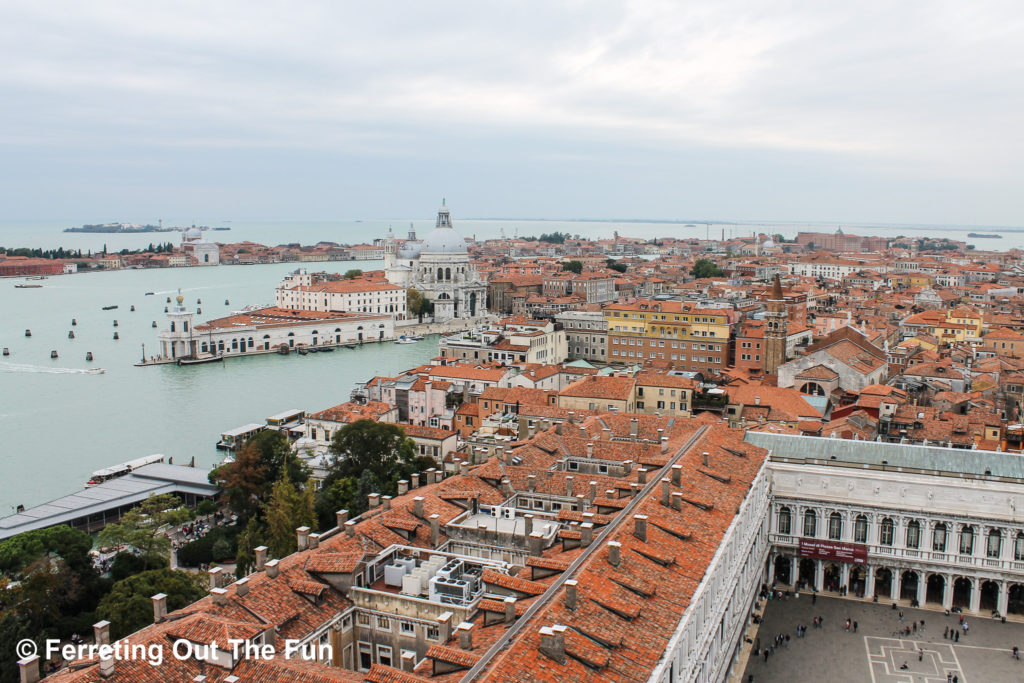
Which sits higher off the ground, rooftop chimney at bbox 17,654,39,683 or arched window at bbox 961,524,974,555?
rooftop chimney at bbox 17,654,39,683

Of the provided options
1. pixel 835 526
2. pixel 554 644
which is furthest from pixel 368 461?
pixel 554 644

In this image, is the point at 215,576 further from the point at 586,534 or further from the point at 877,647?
the point at 877,647

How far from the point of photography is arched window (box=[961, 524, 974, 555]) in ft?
45.6

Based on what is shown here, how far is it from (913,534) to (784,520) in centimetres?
209

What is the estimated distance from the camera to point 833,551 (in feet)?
47.5

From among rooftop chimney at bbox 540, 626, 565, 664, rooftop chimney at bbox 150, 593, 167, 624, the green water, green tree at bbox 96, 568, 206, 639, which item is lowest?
the green water

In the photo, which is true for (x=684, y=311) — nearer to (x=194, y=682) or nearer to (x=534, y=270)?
(x=194, y=682)

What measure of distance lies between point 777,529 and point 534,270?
229 feet

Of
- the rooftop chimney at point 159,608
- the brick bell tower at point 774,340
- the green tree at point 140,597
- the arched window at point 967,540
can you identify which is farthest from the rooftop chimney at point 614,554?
the brick bell tower at point 774,340

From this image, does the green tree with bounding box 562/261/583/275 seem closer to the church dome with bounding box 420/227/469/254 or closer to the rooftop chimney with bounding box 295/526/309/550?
the church dome with bounding box 420/227/469/254

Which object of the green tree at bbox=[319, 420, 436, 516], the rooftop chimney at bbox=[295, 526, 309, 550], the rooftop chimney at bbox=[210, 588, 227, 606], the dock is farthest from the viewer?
the dock

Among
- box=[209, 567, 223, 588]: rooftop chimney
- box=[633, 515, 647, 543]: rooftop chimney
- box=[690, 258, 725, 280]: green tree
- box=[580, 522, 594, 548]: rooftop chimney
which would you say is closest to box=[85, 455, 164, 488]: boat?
box=[209, 567, 223, 588]: rooftop chimney

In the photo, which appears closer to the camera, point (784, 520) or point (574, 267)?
point (784, 520)

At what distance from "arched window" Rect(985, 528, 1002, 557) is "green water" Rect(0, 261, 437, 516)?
1948 cm
